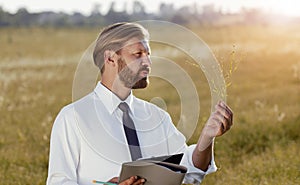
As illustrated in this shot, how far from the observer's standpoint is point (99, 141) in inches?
158

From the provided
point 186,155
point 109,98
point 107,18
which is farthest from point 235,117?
point 107,18

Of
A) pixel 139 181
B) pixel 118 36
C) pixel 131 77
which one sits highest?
pixel 118 36

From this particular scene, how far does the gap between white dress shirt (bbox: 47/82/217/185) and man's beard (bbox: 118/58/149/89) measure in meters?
0.18

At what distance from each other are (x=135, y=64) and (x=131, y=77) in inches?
3.0

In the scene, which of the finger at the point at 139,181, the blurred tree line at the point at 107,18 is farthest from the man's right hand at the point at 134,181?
the blurred tree line at the point at 107,18

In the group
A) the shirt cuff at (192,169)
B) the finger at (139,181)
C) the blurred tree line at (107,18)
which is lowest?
the blurred tree line at (107,18)

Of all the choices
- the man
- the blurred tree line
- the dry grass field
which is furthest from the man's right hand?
the blurred tree line

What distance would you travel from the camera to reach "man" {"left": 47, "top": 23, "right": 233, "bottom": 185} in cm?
389

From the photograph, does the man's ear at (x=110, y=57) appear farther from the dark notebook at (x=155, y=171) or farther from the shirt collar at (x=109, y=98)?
the dark notebook at (x=155, y=171)

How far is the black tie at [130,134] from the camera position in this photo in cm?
409

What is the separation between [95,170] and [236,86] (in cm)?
1176

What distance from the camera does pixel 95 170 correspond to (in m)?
4.01

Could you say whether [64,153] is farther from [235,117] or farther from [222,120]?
[235,117]

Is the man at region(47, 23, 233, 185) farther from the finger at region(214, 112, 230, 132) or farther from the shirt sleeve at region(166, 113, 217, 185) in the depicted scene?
the finger at region(214, 112, 230, 132)
